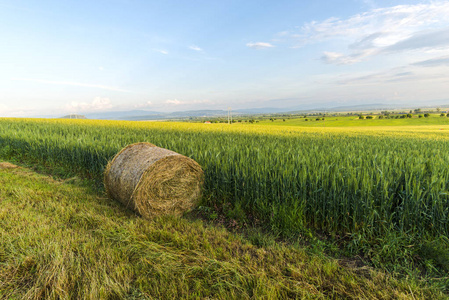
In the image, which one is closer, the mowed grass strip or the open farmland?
the mowed grass strip

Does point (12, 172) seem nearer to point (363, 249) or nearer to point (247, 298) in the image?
point (247, 298)

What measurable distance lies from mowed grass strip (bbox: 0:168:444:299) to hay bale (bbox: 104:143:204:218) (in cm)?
59

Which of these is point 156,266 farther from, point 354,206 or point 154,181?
point 354,206

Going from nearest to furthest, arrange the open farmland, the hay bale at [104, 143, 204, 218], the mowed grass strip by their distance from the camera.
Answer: the mowed grass strip < the open farmland < the hay bale at [104, 143, 204, 218]

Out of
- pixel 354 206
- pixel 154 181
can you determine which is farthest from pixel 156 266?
pixel 354 206

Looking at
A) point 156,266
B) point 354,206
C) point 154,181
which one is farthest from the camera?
point 154,181

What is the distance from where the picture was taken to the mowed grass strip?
2383mm

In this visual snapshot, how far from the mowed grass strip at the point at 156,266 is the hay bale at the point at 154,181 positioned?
0.59 m

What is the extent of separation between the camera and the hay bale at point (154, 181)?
4.43 metres

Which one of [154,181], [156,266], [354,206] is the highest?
[154,181]

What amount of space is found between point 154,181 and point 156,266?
2068mm

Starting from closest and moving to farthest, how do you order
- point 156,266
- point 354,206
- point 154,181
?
point 156,266 < point 354,206 < point 154,181

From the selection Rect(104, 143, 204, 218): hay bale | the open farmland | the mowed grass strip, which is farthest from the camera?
Rect(104, 143, 204, 218): hay bale

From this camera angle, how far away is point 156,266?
9.00 feet
